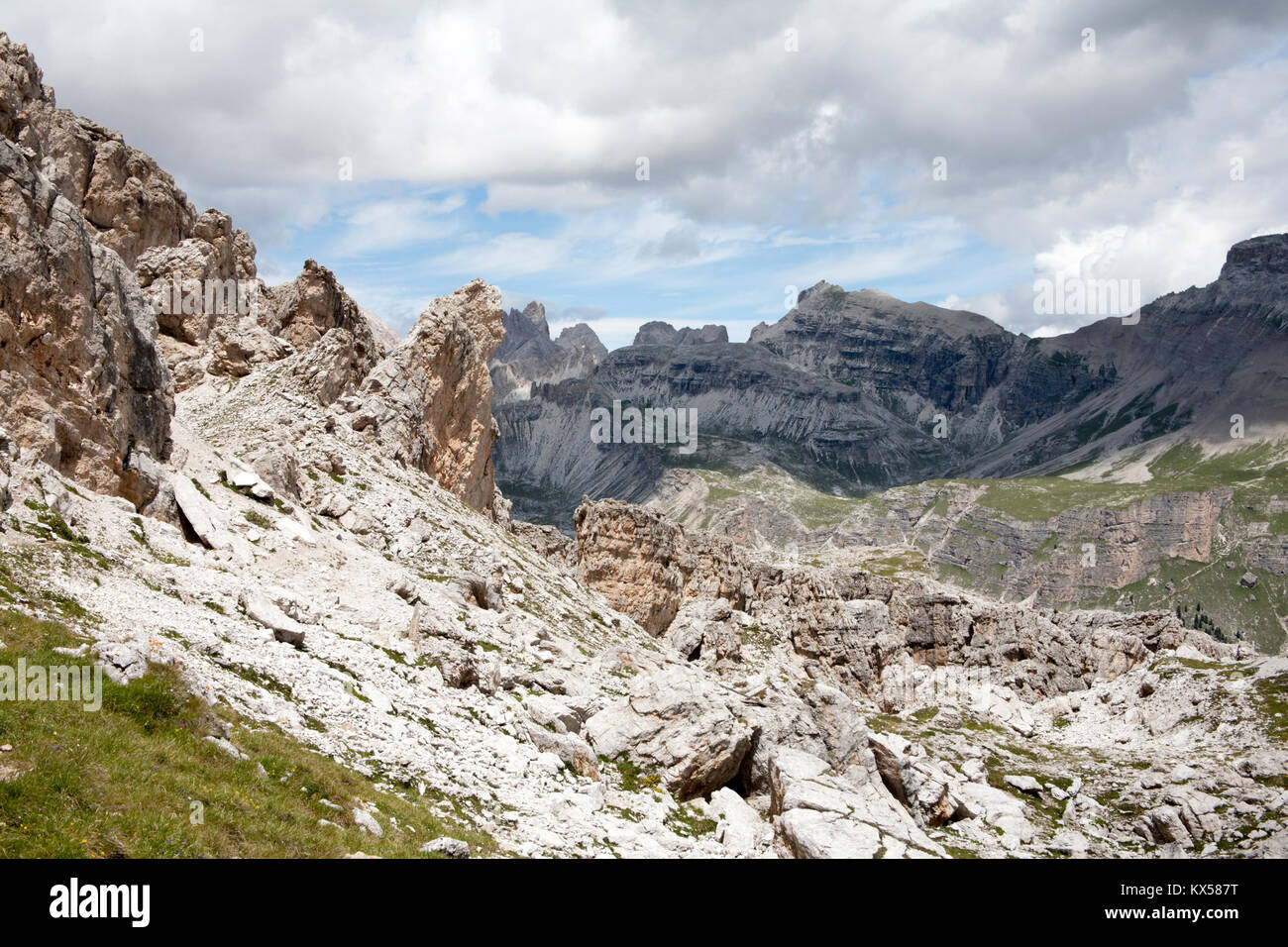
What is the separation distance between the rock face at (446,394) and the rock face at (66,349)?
23177mm

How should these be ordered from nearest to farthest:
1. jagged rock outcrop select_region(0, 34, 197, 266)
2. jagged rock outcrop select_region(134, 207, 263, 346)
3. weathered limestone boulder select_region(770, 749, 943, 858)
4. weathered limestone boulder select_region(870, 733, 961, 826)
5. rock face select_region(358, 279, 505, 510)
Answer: weathered limestone boulder select_region(770, 749, 943, 858)
weathered limestone boulder select_region(870, 733, 961, 826)
jagged rock outcrop select_region(134, 207, 263, 346)
rock face select_region(358, 279, 505, 510)
jagged rock outcrop select_region(0, 34, 197, 266)

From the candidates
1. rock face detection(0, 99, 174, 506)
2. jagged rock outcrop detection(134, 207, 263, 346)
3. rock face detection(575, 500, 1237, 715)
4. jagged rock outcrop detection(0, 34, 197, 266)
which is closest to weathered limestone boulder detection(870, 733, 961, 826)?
rock face detection(0, 99, 174, 506)

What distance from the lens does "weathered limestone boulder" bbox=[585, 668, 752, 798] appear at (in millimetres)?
30781

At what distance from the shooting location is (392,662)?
28.6m

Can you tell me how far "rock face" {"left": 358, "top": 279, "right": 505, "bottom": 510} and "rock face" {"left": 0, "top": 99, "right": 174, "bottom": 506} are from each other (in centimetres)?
2318

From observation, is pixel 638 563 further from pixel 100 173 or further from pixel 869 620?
pixel 100 173

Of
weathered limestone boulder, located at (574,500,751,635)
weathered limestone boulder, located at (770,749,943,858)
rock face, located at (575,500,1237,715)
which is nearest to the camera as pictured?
weathered limestone boulder, located at (770,749,943,858)

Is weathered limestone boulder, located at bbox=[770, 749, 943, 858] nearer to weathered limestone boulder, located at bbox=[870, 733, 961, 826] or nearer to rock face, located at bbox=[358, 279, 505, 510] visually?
weathered limestone boulder, located at bbox=[870, 733, 961, 826]

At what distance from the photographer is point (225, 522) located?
34625 mm

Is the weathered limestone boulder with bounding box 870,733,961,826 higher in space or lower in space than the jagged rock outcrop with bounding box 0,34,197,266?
lower

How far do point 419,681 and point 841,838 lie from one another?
47.7ft

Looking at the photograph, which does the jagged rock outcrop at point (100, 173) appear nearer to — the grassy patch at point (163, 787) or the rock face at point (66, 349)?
the rock face at point (66, 349)

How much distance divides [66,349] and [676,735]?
25.9 meters

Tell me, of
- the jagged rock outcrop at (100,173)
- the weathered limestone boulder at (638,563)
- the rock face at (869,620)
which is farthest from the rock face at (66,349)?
the rock face at (869,620)
